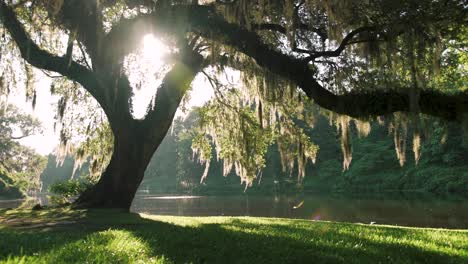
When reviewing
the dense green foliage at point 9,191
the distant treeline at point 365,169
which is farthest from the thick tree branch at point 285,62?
the dense green foliage at point 9,191

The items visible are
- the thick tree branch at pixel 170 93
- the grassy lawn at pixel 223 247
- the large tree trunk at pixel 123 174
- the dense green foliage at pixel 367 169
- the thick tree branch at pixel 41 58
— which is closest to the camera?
the grassy lawn at pixel 223 247

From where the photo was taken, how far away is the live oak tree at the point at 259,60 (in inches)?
428

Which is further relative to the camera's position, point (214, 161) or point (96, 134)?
point (214, 161)

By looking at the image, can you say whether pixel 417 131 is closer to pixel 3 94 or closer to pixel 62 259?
pixel 62 259

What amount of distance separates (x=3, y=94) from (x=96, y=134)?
13.3 ft

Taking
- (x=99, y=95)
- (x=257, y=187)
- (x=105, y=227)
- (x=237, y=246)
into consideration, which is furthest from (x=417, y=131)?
(x=257, y=187)

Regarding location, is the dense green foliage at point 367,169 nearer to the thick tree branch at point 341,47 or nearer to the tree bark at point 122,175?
the tree bark at point 122,175

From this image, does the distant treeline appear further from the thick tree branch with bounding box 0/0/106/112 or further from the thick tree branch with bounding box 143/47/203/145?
the thick tree branch with bounding box 0/0/106/112

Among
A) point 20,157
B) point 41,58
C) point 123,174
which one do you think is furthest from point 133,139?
point 20,157

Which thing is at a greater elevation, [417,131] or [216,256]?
[417,131]

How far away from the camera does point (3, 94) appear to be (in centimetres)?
1725

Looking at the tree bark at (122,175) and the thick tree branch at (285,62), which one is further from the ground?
the thick tree branch at (285,62)

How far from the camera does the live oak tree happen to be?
10883 mm

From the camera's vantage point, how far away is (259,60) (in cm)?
1263
